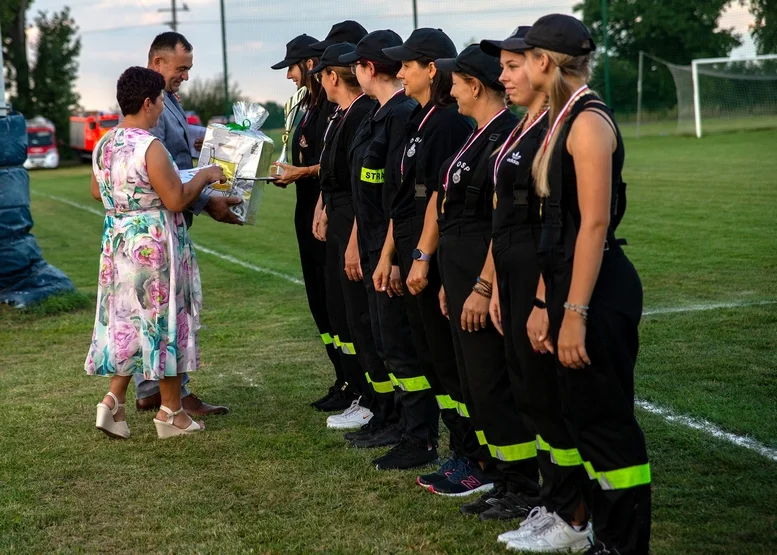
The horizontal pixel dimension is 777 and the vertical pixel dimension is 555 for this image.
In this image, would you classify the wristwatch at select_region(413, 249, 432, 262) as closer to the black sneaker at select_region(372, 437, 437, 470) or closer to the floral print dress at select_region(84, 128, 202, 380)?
the black sneaker at select_region(372, 437, 437, 470)

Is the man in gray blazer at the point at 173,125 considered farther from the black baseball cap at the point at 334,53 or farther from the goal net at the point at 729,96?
the goal net at the point at 729,96

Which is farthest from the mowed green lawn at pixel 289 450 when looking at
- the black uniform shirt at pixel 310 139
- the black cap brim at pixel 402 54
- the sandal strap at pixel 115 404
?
the black cap brim at pixel 402 54

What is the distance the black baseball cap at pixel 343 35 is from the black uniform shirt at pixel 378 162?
0.94 m

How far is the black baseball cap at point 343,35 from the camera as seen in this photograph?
658cm

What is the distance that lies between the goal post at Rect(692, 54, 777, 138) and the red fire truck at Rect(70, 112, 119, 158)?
67.7 feet

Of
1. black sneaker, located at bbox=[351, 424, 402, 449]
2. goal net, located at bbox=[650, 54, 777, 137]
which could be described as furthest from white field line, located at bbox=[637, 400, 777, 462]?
goal net, located at bbox=[650, 54, 777, 137]

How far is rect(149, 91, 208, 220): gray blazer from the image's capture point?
6.98 m

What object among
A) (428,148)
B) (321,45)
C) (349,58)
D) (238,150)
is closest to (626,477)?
(428,148)

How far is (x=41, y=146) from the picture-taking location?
140 feet

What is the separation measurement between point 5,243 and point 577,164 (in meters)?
8.79

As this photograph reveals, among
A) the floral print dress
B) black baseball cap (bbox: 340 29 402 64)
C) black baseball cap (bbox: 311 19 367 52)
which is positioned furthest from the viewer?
black baseball cap (bbox: 311 19 367 52)

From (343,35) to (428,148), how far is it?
184cm

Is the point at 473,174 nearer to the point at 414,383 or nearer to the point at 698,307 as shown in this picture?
the point at 414,383

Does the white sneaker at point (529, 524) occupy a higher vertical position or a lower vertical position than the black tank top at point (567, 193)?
lower
